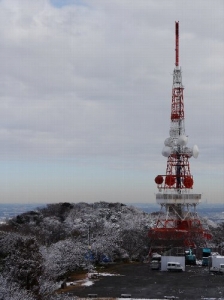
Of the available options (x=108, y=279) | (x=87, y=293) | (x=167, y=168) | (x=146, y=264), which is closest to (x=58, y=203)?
(x=167, y=168)

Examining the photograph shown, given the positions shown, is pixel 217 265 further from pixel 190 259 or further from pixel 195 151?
pixel 195 151

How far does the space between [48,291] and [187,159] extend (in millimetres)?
29412

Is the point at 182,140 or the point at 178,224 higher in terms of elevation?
the point at 182,140

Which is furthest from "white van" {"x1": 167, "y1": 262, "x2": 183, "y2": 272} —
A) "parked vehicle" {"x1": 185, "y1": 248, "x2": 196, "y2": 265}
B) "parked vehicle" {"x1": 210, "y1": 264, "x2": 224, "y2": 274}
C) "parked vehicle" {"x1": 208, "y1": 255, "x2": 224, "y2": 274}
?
"parked vehicle" {"x1": 185, "y1": 248, "x2": 196, "y2": 265}

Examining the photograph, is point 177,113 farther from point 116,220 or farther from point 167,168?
point 116,220

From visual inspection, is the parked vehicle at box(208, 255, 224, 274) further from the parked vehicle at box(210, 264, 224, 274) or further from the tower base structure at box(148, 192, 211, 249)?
the tower base structure at box(148, 192, 211, 249)

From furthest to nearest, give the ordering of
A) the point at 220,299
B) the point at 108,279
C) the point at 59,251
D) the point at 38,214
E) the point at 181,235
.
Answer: the point at 38,214, the point at 181,235, the point at 59,251, the point at 108,279, the point at 220,299

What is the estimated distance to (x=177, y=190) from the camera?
161ft

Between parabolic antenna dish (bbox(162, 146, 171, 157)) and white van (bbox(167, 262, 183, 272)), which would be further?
parabolic antenna dish (bbox(162, 146, 171, 157))

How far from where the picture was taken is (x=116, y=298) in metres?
27.2

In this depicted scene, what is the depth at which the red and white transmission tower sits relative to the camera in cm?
4753

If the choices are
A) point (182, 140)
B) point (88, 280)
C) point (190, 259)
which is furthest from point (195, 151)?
point (88, 280)

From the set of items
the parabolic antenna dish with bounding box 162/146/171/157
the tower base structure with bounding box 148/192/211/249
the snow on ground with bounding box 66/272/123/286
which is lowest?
the snow on ground with bounding box 66/272/123/286

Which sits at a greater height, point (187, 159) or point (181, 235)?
point (187, 159)
